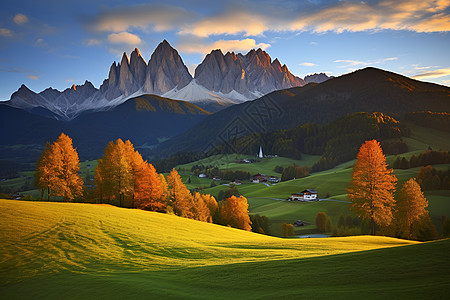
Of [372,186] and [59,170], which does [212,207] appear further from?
[372,186]

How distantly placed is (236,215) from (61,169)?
31.0 meters

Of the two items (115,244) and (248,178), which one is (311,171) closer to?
(248,178)

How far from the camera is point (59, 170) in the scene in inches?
1539

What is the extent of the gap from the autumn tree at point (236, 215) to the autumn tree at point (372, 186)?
23.2 metres

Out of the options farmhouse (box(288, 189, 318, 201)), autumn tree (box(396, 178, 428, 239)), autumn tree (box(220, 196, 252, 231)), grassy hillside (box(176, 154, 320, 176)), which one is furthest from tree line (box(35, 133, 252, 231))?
grassy hillside (box(176, 154, 320, 176))

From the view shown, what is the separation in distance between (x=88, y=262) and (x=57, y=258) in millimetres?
2225

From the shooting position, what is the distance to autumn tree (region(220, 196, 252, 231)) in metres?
51.2

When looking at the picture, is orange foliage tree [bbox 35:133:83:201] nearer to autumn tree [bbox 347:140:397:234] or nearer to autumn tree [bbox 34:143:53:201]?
autumn tree [bbox 34:143:53:201]

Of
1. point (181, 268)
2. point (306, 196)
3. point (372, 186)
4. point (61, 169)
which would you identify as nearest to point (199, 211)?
point (61, 169)

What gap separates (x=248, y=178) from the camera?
139 m

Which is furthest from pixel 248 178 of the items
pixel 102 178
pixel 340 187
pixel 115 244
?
pixel 115 244

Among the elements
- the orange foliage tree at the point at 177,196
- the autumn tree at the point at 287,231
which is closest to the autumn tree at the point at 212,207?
the orange foliage tree at the point at 177,196

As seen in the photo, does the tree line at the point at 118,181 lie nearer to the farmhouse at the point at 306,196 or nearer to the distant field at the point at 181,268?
the distant field at the point at 181,268

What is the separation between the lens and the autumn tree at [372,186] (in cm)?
3161
